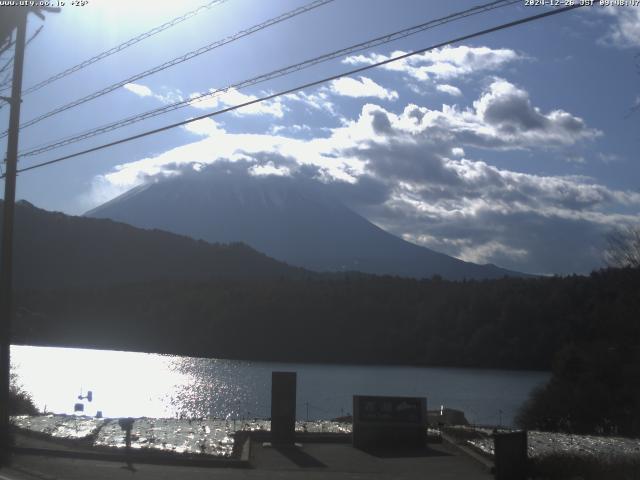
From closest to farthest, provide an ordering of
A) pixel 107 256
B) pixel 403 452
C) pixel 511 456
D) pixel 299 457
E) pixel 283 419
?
pixel 511 456 < pixel 299 457 < pixel 403 452 < pixel 283 419 < pixel 107 256

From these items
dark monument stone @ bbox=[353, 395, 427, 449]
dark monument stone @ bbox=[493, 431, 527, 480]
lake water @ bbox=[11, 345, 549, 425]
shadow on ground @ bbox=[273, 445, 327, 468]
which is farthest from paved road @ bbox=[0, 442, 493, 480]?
lake water @ bbox=[11, 345, 549, 425]

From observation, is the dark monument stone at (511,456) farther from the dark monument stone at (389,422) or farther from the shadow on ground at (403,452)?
the dark monument stone at (389,422)

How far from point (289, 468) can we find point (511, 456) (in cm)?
409

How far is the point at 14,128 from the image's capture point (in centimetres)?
1916

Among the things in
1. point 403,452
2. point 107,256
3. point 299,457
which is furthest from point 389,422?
point 107,256

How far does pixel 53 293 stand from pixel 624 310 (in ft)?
236

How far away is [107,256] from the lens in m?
116

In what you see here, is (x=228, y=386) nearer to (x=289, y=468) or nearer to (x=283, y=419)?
(x=283, y=419)

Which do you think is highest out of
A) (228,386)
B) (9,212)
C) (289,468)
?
(9,212)

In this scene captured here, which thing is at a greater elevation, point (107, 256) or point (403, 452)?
point (107, 256)

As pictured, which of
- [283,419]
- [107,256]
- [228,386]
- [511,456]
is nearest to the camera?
[511,456]

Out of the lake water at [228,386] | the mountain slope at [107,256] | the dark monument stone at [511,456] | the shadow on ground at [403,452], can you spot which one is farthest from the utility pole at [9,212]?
the mountain slope at [107,256]

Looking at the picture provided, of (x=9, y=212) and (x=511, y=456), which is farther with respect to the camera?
(x=9, y=212)

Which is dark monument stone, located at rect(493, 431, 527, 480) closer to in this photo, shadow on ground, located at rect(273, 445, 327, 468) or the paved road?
the paved road
